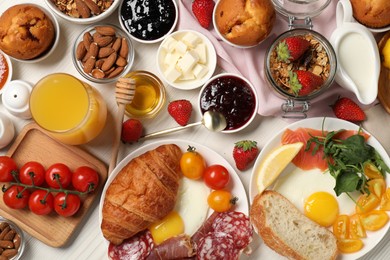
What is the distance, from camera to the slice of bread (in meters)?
2.04

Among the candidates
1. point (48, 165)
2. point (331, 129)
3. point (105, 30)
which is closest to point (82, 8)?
point (105, 30)

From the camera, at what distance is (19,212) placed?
217cm

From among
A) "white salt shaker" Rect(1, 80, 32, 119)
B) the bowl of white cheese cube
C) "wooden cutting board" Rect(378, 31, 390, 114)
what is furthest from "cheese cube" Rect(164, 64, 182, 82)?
"wooden cutting board" Rect(378, 31, 390, 114)

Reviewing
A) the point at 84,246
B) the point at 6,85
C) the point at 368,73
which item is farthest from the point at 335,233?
the point at 6,85

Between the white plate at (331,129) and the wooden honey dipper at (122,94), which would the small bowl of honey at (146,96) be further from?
the white plate at (331,129)

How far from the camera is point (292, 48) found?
77.0 inches

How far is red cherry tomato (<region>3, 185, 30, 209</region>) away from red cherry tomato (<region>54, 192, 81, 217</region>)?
0.12 metres

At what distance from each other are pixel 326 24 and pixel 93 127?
940 millimetres

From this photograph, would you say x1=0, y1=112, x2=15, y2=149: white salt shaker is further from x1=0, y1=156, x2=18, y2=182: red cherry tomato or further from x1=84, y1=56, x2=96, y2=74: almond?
x1=84, y1=56, x2=96, y2=74: almond

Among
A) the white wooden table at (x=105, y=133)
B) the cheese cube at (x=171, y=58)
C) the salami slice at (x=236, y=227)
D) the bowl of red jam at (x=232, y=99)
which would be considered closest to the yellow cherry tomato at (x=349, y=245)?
the white wooden table at (x=105, y=133)

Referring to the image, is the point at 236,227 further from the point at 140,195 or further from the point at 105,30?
the point at 105,30

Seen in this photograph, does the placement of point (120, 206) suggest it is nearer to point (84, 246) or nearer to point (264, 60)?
point (84, 246)

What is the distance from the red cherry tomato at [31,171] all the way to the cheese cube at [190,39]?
0.72 m

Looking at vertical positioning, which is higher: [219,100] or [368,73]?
[368,73]
